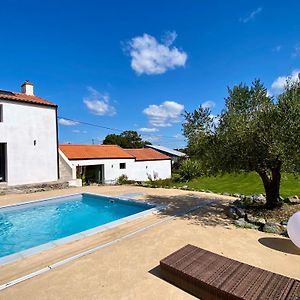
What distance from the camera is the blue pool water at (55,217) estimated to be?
38.3 feet

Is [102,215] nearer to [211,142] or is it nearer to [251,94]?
[211,142]

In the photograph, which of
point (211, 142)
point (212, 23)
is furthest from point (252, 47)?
point (211, 142)

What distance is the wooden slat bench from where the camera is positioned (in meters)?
4.69

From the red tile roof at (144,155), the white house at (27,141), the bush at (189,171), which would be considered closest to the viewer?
the white house at (27,141)

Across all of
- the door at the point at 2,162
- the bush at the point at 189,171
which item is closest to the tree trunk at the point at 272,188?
the bush at the point at 189,171

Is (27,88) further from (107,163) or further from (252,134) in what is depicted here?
(252,134)

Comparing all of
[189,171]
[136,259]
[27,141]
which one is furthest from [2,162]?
[136,259]

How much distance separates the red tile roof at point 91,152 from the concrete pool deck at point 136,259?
68.8ft

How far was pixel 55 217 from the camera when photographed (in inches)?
600

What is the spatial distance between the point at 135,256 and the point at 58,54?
22.8 m

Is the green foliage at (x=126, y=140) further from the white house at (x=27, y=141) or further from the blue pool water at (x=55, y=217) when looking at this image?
the blue pool water at (x=55, y=217)

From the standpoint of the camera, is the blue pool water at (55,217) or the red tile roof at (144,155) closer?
the blue pool water at (55,217)

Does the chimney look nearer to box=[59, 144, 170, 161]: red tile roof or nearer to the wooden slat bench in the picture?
A: box=[59, 144, 170, 161]: red tile roof

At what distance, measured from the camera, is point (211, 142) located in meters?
12.0
